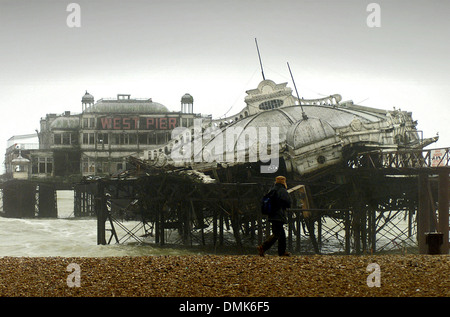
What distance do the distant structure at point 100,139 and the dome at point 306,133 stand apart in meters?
25.0

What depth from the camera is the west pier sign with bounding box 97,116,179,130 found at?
60.2 meters

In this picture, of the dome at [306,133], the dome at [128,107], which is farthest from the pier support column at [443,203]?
the dome at [128,107]

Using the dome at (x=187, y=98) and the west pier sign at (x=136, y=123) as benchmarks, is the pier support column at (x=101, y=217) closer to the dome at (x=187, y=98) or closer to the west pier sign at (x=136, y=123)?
the west pier sign at (x=136, y=123)

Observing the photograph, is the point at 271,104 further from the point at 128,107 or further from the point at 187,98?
the point at 128,107

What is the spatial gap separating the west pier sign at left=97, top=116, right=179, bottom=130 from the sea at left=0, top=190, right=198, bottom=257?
34.9 feet

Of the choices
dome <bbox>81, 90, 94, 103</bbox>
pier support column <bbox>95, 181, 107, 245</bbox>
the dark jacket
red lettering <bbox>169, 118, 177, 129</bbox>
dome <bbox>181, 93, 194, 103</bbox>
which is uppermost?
dome <bbox>81, 90, 94, 103</bbox>

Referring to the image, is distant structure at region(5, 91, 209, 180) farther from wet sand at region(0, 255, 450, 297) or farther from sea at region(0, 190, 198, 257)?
wet sand at region(0, 255, 450, 297)

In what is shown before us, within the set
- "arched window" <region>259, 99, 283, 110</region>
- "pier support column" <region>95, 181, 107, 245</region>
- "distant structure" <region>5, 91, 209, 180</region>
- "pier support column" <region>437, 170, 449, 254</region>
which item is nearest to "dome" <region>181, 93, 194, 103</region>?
"distant structure" <region>5, 91, 209, 180</region>

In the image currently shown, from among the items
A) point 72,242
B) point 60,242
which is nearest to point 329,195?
point 72,242

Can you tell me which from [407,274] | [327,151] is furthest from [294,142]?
[407,274]

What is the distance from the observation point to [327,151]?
112 feet

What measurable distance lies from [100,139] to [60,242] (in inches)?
871
